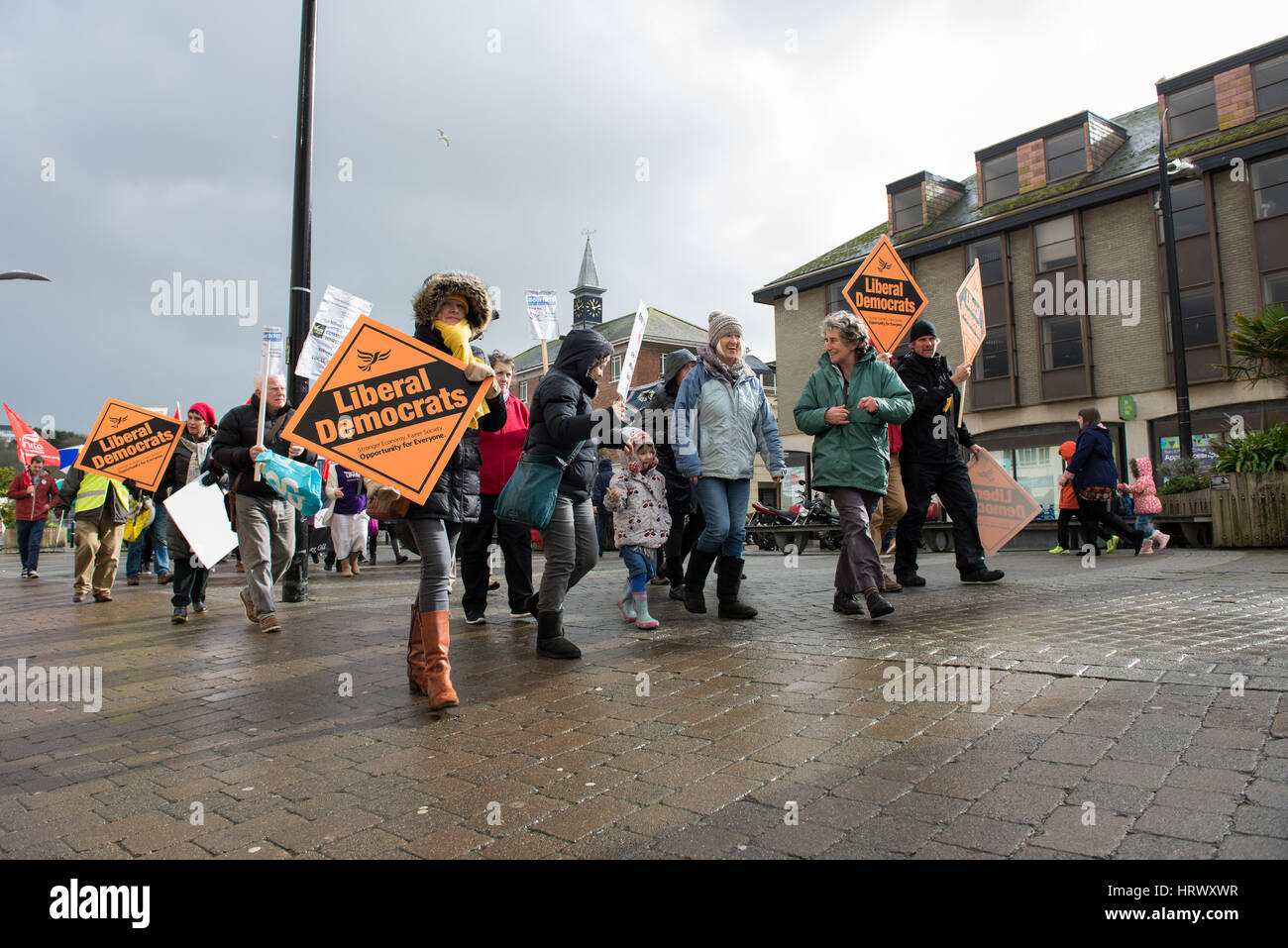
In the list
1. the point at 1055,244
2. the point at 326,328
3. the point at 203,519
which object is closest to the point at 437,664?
the point at 203,519

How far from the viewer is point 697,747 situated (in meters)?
3.00

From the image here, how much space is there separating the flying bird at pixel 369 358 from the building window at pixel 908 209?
32.2 metres

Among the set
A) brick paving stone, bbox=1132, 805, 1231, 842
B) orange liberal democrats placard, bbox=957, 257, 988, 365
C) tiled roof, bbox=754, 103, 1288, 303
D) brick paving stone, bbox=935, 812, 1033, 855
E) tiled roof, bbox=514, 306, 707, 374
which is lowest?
brick paving stone, bbox=935, 812, 1033, 855

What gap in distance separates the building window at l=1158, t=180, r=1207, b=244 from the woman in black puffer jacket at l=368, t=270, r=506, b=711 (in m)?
26.9

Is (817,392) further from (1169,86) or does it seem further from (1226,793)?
(1169,86)

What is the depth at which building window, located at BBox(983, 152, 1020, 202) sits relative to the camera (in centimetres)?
3031

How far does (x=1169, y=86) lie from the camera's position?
87.8 ft

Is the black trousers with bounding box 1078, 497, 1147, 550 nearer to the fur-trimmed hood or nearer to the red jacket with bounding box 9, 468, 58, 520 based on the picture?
the fur-trimmed hood

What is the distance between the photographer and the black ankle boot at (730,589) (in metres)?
5.90

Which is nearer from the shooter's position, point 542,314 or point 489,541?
point 489,541

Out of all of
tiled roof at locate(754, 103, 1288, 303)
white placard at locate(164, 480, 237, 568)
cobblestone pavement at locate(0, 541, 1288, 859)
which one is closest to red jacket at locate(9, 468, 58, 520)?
white placard at locate(164, 480, 237, 568)

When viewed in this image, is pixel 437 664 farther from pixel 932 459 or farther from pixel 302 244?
pixel 302 244

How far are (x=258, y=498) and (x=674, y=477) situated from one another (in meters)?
3.27

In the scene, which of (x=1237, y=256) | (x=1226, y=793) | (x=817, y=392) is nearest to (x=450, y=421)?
(x=817, y=392)
